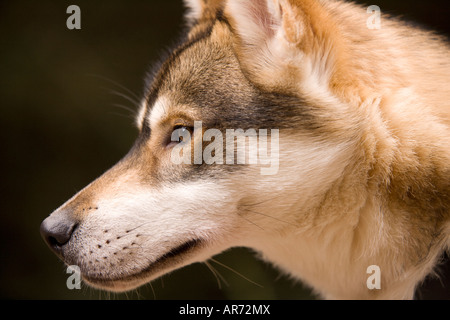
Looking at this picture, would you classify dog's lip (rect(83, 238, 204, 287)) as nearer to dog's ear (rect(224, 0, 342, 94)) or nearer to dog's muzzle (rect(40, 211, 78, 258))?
dog's muzzle (rect(40, 211, 78, 258))

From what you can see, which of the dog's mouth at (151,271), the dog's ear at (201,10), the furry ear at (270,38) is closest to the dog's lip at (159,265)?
the dog's mouth at (151,271)

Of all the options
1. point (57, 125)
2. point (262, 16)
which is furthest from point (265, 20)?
point (57, 125)

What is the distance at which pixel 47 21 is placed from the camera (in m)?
3.27

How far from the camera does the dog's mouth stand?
1.67 meters

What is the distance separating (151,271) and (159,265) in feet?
0.11

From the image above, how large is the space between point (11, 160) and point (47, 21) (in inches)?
36.8

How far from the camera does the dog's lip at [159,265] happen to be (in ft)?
5.48

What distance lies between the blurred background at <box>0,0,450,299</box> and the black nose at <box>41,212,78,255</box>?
5.16 ft

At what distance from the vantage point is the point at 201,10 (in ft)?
7.22

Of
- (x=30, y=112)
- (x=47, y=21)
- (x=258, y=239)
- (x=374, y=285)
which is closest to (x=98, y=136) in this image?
(x=30, y=112)

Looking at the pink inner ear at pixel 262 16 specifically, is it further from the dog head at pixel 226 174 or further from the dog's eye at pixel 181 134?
the dog's eye at pixel 181 134

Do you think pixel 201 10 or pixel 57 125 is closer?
pixel 201 10

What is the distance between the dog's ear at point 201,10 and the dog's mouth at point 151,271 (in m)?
0.91

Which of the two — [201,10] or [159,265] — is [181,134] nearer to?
[159,265]
